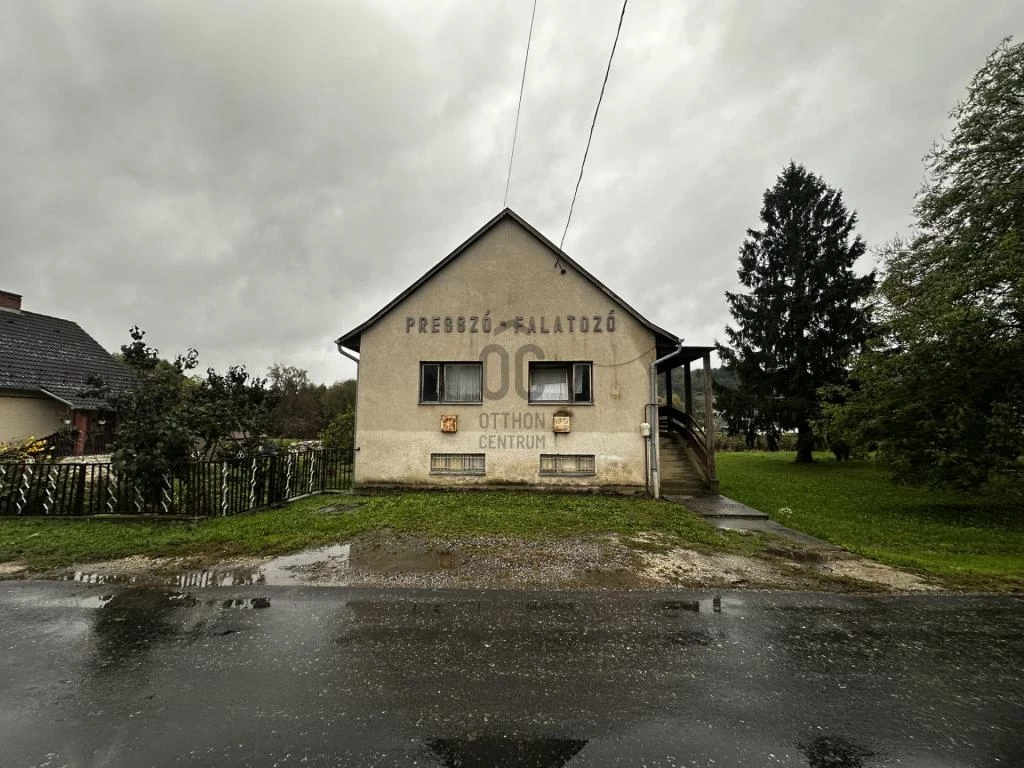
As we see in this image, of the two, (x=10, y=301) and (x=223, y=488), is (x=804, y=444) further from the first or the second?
(x=10, y=301)

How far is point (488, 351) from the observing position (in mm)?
12570

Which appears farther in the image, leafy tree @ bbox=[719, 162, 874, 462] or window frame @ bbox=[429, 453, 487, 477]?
leafy tree @ bbox=[719, 162, 874, 462]

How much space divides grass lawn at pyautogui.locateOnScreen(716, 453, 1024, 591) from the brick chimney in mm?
33303

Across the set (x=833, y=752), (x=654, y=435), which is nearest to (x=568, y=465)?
(x=654, y=435)

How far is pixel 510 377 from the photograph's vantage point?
12500mm

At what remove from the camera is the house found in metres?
12.2

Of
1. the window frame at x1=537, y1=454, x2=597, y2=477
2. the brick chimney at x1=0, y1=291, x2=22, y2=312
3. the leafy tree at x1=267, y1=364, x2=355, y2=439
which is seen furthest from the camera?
the leafy tree at x1=267, y1=364, x2=355, y2=439

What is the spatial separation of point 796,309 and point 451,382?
20013 mm

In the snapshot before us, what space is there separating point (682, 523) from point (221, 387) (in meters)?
10.8

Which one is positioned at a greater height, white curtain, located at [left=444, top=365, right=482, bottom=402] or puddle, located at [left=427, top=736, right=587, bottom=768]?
white curtain, located at [left=444, top=365, right=482, bottom=402]

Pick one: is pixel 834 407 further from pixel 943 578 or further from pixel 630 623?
pixel 630 623

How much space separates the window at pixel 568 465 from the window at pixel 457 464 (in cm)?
176

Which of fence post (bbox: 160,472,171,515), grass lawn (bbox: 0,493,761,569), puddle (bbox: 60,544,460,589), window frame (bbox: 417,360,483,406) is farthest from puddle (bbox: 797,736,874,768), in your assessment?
fence post (bbox: 160,472,171,515)

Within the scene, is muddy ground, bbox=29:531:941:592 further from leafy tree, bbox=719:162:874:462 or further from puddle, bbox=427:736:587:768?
A: leafy tree, bbox=719:162:874:462
